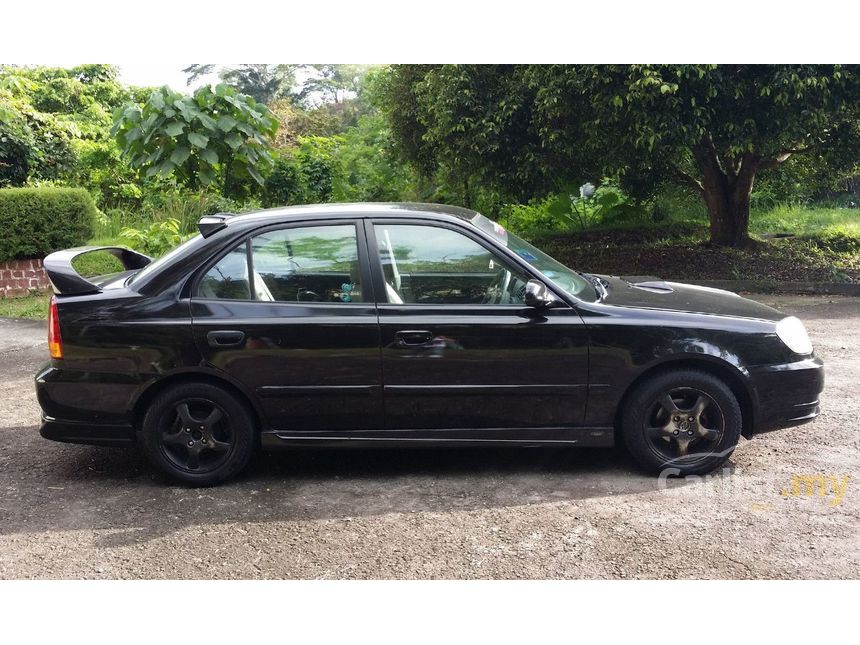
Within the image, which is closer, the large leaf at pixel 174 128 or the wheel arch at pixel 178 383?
the wheel arch at pixel 178 383

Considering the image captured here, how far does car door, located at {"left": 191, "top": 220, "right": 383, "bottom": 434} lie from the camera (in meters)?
4.69

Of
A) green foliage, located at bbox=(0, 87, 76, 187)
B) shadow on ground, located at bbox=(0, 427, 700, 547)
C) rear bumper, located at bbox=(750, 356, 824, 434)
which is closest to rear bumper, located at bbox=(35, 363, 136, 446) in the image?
shadow on ground, located at bbox=(0, 427, 700, 547)

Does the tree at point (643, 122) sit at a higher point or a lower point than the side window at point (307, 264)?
higher

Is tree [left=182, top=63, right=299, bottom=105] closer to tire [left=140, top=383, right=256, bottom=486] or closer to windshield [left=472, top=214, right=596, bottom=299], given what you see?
windshield [left=472, top=214, right=596, bottom=299]

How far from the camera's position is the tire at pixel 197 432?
4742 millimetres

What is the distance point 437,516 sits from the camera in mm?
4328

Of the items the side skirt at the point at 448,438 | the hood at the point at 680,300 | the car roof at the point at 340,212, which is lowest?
the side skirt at the point at 448,438

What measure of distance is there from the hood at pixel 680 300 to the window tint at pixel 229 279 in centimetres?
210

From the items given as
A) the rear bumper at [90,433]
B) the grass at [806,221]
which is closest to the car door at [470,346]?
the rear bumper at [90,433]

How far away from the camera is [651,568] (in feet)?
12.2

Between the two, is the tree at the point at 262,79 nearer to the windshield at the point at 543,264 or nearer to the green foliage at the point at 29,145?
the green foliage at the point at 29,145

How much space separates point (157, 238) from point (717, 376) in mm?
9280

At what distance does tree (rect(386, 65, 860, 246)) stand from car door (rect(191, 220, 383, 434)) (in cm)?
648

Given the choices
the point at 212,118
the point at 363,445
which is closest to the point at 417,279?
the point at 363,445
